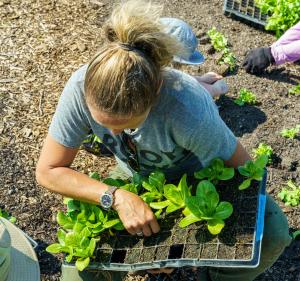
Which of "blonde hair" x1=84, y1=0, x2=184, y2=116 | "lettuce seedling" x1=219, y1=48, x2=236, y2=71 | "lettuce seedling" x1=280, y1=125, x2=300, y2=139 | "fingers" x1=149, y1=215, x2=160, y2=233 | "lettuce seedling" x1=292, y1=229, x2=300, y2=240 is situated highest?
"blonde hair" x1=84, y1=0, x2=184, y2=116

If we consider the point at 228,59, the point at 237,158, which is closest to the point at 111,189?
the point at 237,158

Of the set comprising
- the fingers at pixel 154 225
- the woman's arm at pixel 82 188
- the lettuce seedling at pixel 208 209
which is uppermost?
the lettuce seedling at pixel 208 209

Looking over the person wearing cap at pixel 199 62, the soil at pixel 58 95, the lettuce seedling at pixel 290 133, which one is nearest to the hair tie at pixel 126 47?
the person wearing cap at pixel 199 62

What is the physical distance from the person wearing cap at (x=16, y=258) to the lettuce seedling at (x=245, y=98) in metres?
1.75

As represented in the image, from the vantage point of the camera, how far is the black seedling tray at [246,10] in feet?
14.2

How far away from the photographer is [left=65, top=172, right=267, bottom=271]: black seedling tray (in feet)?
6.78

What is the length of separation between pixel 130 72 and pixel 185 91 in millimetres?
297

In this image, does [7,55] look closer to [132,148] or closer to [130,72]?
[132,148]

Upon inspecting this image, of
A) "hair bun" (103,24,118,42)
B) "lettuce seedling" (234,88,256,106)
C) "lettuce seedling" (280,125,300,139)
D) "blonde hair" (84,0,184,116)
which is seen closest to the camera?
"blonde hair" (84,0,184,116)

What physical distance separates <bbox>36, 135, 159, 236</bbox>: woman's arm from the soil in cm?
81

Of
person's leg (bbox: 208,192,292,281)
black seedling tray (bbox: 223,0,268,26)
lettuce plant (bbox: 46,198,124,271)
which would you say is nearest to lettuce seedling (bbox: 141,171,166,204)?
lettuce plant (bbox: 46,198,124,271)

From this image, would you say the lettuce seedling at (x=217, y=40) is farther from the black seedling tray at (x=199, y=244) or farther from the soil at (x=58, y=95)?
the black seedling tray at (x=199, y=244)

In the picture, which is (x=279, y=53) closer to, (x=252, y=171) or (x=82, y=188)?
(x=252, y=171)

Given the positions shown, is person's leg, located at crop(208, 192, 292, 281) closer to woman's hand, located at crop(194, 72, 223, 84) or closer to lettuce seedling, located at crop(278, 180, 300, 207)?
lettuce seedling, located at crop(278, 180, 300, 207)
